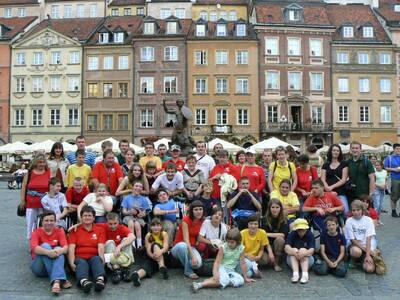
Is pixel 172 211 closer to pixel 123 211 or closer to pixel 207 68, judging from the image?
pixel 123 211

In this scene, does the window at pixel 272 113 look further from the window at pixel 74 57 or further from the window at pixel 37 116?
the window at pixel 37 116

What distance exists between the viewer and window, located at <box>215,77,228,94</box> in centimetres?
4100

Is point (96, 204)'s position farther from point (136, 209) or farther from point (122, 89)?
point (122, 89)

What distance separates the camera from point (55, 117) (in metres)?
42.5

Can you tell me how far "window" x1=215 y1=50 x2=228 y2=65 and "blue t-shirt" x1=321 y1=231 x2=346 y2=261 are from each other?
114 feet

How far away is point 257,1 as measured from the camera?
42.6m

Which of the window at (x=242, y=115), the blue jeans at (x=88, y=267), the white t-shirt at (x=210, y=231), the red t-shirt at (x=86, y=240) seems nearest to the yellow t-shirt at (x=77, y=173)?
the red t-shirt at (x=86, y=240)

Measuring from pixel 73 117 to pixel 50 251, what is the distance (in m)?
36.8

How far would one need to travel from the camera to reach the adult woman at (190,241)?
6977mm

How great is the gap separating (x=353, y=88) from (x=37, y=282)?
126 ft

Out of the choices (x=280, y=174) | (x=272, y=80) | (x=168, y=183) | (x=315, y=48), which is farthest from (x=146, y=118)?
(x=280, y=174)

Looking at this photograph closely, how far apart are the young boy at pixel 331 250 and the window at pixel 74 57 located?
38.2 metres

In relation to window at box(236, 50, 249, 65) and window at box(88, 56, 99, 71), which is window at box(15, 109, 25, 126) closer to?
window at box(88, 56, 99, 71)

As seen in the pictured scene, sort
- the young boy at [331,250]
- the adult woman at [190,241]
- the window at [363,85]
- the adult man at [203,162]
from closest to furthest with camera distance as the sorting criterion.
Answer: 1. the adult woman at [190,241]
2. the young boy at [331,250]
3. the adult man at [203,162]
4. the window at [363,85]
